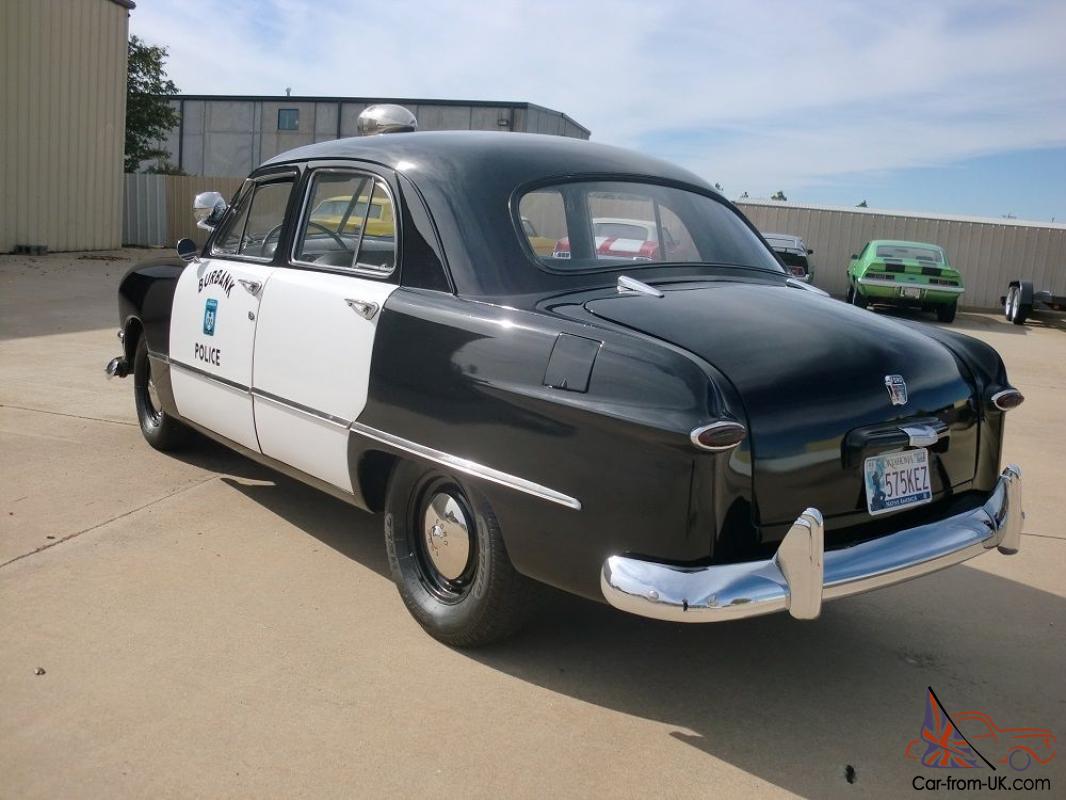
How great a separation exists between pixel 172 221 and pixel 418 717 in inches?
965

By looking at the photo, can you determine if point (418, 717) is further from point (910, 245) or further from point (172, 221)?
point (172, 221)

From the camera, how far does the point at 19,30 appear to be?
17625mm

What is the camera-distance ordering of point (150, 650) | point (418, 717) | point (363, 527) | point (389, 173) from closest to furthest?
point (418, 717) → point (150, 650) → point (389, 173) → point (363, 527)

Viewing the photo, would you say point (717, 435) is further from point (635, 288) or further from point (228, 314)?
point (228, 314)

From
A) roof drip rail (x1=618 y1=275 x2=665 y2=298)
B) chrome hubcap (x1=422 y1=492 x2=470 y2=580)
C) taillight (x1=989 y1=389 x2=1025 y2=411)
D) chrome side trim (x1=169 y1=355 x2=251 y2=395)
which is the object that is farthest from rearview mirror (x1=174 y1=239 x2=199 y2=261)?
taillight (x1=989 y1=389 x2=1025 y2=411)

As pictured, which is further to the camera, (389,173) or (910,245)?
(910,245)

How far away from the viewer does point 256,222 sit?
466cm

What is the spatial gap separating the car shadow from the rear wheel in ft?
47.4

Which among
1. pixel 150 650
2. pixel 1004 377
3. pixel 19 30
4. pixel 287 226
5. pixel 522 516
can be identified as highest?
pixel 19 30

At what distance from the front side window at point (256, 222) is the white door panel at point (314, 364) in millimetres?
341

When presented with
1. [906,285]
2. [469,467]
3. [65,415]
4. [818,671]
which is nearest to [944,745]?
[818,671]

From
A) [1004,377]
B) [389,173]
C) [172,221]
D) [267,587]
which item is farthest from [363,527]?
[172,221]

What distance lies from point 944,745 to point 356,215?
2778 millimetres

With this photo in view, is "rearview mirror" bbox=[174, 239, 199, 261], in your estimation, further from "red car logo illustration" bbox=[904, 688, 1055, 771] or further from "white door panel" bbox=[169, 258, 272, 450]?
"red car logo illustration" bbox=[904, 688, 1055, 771]
